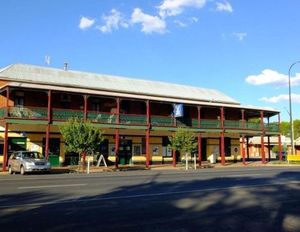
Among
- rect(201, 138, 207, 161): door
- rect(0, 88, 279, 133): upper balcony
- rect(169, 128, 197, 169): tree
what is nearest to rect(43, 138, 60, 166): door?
rect(0, 88, 279, 133): upper balcony

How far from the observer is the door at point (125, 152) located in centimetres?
3878

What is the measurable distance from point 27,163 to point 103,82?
58.4 ft

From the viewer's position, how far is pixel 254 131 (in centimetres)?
4484

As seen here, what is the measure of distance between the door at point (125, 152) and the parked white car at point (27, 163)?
12.4 meters

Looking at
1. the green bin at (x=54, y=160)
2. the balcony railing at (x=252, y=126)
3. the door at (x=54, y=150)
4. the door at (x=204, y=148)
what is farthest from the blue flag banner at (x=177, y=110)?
the green bin at (x=54, y=160)

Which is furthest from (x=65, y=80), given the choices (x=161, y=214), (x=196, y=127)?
(x=161, y=214)

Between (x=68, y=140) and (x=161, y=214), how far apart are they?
19.9 meters

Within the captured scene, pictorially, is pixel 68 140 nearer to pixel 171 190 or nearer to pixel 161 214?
pixel 171 190

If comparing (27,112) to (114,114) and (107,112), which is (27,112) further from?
(107,112)

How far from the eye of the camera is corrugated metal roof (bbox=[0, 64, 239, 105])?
36.6m

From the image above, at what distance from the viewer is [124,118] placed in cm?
3647

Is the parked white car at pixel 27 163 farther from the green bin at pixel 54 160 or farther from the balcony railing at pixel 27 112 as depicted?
the green bin at pixel 54 160

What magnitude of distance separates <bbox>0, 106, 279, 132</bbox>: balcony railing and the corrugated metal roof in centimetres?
410

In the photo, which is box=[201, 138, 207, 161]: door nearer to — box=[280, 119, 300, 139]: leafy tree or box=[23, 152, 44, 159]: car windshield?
box=[23, 152, 44, 159]: car windshield
